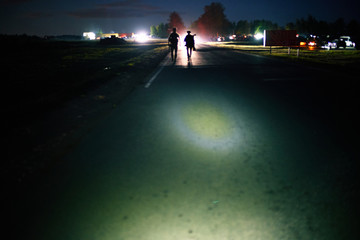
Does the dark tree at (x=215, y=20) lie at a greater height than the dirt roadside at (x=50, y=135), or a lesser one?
greater

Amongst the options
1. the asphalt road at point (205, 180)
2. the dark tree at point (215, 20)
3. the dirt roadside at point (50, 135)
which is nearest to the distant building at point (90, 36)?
the dark tree at point (215, 20)

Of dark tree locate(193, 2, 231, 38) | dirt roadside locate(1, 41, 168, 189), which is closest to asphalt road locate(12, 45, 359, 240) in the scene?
dirt roadside locate(1, 41, 168, 189)

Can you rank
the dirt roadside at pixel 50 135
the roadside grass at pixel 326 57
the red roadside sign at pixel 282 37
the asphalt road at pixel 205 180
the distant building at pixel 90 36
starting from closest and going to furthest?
the asphalt road at pixel 205 180 → the dirt roadside at pixel 50 135 → the roadside grass at pixel 326 57 → the red roadside sign at pixel 282 37 → the distant building at pixel 90 36

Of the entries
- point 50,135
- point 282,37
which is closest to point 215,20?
point 282,37

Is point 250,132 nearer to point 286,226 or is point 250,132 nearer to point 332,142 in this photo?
point 332,142

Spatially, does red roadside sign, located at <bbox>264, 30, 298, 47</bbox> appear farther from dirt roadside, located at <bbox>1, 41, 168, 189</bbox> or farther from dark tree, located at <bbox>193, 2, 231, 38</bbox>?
dark tree, located at <bbox>193, 2, 231, 38</bbox>

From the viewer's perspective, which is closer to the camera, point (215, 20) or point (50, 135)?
point (50, 135)

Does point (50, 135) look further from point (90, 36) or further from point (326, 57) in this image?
point (90, 36)

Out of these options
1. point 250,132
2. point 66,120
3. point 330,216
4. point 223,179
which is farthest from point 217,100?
point 330,216

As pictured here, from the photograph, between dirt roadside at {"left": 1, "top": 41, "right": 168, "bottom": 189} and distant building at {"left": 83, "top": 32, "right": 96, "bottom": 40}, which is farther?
distant building at {"left": 83, "top": 32, "right": 96, "bottom": 40}

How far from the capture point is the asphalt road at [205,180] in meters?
2.93

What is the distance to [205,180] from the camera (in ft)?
12.8

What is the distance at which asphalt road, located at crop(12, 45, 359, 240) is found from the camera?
293cm

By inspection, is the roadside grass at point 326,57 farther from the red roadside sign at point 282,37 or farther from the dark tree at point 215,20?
the dark tree at point 215,20
